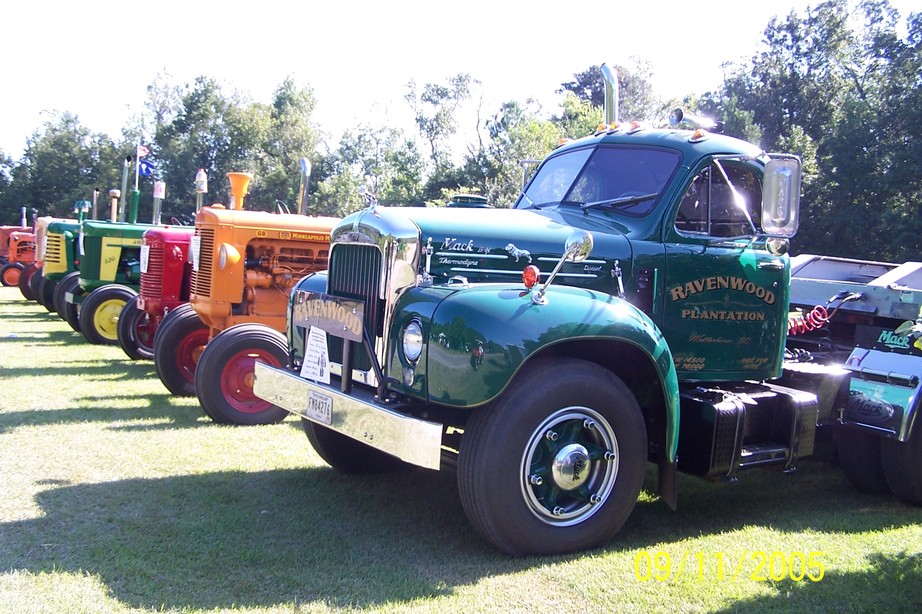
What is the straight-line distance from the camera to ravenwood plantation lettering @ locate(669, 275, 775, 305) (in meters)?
4.90

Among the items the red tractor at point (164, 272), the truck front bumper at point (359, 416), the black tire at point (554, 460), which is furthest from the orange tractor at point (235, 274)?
the black tire at point (554, 460)

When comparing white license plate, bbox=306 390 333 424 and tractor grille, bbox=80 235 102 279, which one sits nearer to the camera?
white license plate, bbox=306 390 333 424

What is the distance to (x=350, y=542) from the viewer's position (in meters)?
4.28

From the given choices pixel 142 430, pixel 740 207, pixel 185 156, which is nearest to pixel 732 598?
pixel 740 207

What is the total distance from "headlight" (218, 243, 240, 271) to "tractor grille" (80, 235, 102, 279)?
18.7 feet

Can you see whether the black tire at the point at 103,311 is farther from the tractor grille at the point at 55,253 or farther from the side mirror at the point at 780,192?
the side mirror at the point at 780,192

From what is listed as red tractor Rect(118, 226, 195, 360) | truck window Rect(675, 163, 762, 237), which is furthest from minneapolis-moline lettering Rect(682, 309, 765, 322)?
red tractor Rect(118, 226, 195, 360)

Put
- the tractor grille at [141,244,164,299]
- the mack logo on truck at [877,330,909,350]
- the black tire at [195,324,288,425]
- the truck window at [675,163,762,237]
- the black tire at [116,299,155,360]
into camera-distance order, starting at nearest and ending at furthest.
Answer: the truck window at [675,163,762,237]
the mack logo on truck at [877,330,909,350]
the black tire at [195,324,288,425]
the tractor grille at [141,244,164,299]
the black tire at [116,299,155,360]

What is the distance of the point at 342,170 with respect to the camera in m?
50.0

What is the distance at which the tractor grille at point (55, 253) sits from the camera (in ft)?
48.9

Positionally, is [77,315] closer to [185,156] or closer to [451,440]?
[451,440]

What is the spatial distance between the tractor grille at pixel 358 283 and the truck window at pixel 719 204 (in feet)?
6.01

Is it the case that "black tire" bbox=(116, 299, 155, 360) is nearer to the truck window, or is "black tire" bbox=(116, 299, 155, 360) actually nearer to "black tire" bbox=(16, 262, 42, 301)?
the truck window

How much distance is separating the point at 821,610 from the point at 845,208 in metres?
32.4
